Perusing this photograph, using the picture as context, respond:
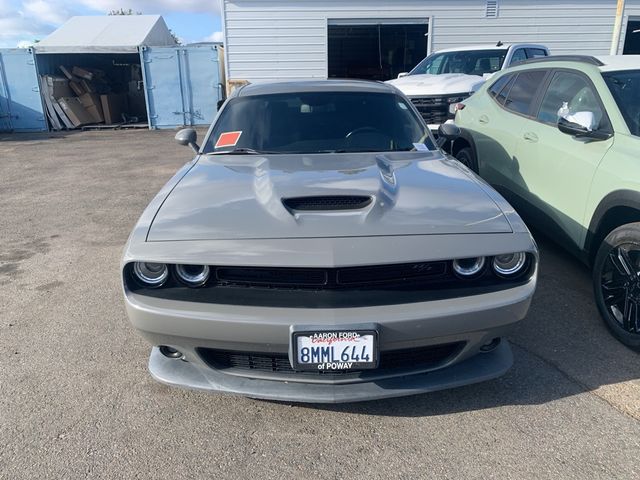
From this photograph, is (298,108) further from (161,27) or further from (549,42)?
(161,27)

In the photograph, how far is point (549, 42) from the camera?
49.3 ft

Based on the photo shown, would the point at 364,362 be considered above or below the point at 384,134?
below

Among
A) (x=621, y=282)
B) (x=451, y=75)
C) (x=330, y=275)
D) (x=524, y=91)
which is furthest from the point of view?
(x=451, y=75)

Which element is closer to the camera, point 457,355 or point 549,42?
point 457,355

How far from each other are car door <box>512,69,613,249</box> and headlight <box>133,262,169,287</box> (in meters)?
2.86

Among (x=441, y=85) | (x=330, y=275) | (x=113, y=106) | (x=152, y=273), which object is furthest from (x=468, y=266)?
(x=113, y=106)

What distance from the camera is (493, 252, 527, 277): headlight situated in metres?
2.48

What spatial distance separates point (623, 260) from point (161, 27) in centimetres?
2013

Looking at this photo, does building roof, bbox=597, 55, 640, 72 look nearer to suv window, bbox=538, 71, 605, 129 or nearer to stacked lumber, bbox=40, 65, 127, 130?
suv window, bbox=538, 71, 605, 129

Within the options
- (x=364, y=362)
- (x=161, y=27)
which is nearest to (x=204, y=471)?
(x=364, y=362)

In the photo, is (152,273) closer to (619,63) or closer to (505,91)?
(619,63)

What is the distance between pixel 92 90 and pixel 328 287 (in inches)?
697

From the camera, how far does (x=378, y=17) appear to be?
1466cm

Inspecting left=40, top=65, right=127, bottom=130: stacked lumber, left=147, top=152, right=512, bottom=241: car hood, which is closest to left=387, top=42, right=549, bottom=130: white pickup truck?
left=147, top=152, right=512, bottom=241: car hood
